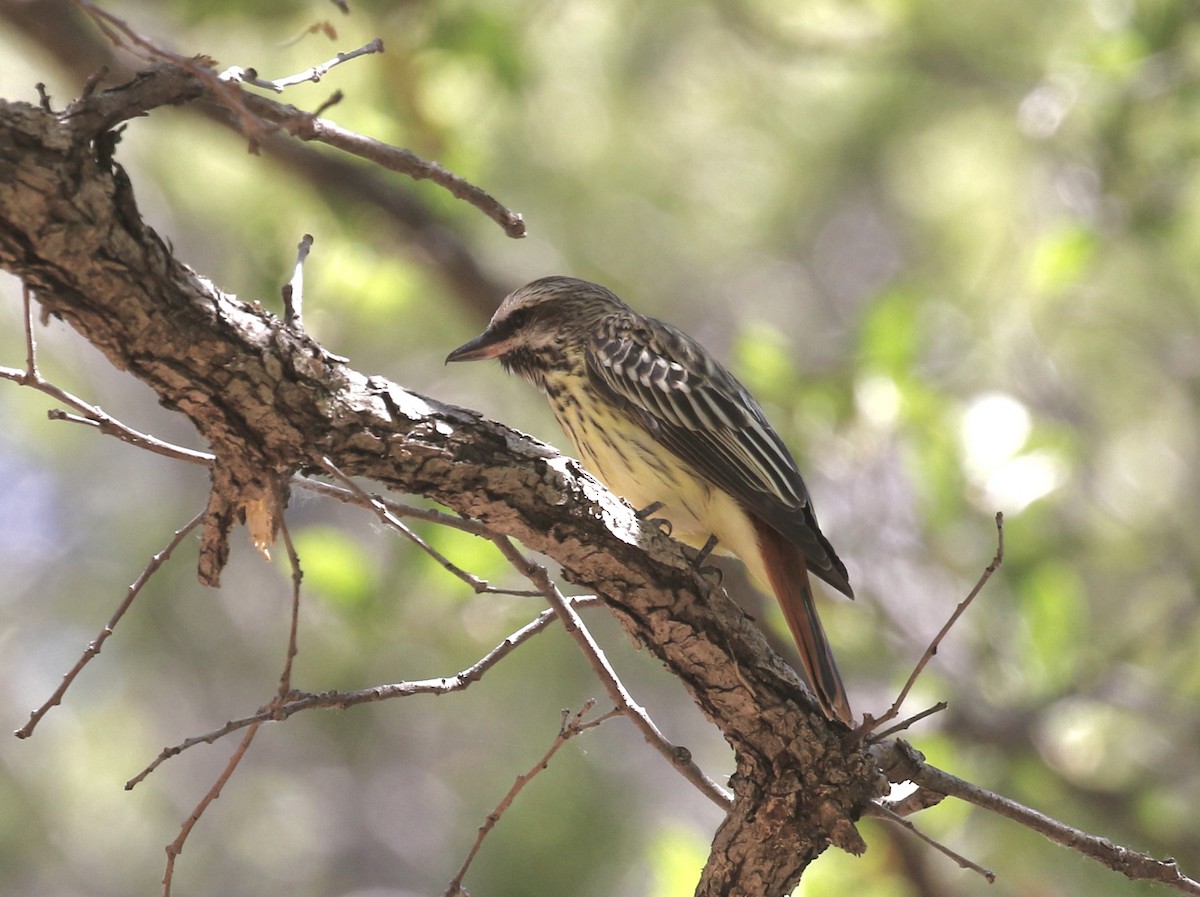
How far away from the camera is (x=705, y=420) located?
3.36 metres

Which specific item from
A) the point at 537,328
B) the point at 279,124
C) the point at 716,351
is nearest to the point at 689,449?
the point at 537,328

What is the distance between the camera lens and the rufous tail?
8.85 ft

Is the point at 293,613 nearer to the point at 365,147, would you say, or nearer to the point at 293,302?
the point at 293,302

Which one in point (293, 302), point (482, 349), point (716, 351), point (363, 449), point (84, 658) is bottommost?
point (84, 658)

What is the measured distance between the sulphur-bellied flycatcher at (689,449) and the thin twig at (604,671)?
45cm

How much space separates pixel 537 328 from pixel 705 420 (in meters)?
0.75

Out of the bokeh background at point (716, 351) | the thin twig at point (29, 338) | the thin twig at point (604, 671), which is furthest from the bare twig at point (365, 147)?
the bokeh background at point (716, 351)

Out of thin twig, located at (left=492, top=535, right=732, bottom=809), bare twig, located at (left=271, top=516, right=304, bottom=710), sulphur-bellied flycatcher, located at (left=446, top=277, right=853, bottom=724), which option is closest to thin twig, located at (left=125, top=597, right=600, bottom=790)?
bare twig, located at (left=271, top=516, right=304, bottom=710)

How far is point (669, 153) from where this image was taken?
7.36 m

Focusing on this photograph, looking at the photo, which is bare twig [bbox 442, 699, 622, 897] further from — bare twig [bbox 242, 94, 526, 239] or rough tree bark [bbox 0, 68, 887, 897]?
bare twig [bbox 242, 94, 526, 239]

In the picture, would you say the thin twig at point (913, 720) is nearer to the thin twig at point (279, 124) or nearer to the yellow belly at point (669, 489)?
the yellow belly at point (669, 489)

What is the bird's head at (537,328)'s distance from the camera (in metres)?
3.75

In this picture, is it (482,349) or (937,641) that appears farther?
(482,349)

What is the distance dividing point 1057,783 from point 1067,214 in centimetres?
293
